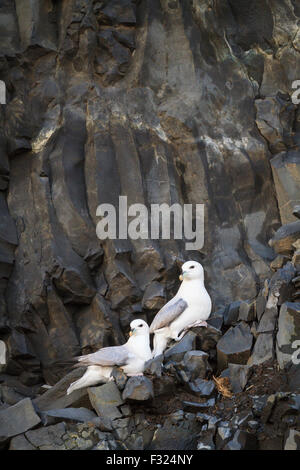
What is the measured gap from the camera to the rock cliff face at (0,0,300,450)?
1316 cm

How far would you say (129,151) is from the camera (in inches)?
555

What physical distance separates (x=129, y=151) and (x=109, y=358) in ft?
18.4

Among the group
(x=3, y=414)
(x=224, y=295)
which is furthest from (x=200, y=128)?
(x=3, y=414)

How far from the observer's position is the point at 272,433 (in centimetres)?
799

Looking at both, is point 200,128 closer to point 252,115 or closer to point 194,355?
point 252,115

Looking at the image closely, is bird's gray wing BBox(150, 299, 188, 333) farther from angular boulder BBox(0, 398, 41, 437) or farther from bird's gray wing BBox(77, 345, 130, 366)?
angular boulder BBox(0, 398, 41, 437)

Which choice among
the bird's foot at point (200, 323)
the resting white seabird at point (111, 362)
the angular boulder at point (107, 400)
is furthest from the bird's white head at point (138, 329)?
the angular boulder at point (107, 400)

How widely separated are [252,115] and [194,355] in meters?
6.54

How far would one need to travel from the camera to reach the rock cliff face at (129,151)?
13156 millimetres

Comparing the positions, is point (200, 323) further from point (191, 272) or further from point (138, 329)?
point (138, 329)

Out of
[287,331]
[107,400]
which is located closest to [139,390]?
[107,400]

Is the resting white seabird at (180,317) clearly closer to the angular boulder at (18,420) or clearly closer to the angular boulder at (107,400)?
the angular boulder at (107,400)

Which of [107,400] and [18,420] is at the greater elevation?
[107,400]

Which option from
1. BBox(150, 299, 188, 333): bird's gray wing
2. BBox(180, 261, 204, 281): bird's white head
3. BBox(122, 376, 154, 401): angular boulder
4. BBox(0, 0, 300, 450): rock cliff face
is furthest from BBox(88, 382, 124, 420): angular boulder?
BBox(0, 0, 300, 450): rock cliff face
